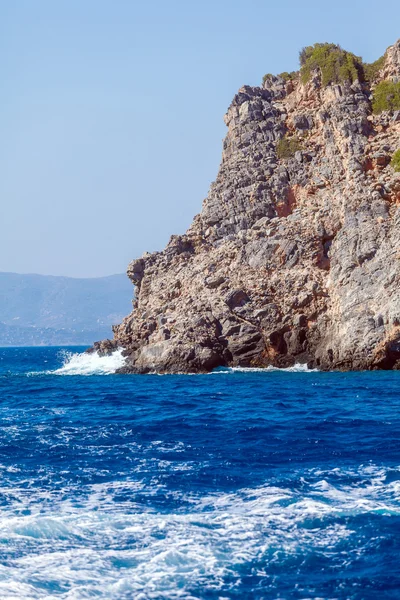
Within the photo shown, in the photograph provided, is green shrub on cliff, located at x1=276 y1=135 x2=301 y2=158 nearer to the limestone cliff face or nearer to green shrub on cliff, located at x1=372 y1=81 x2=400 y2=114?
the limestone cliff face

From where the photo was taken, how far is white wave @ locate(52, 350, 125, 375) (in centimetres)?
6334

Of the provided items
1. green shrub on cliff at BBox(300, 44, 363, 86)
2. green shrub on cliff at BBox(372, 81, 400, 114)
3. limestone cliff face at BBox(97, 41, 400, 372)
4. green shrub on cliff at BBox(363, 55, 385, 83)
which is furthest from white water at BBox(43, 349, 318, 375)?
green shrub on cliff at BBox(363, 55, 385, 83)

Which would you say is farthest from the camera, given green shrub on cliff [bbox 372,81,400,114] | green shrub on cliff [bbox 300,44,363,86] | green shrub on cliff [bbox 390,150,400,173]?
green shrub on cliff [bbox 300,44,363,86]

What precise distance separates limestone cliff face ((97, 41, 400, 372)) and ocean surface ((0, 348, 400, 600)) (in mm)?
19610

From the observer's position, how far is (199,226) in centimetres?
6869

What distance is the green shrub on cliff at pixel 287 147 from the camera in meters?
68.1

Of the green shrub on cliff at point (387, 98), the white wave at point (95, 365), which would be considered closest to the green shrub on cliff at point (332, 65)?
the green shrub on cliff at point (387, 98)

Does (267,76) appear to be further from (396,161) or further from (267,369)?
(267,369)

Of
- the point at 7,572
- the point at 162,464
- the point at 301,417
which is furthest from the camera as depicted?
the point at 301,417

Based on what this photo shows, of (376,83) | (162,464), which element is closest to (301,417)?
(162,464)

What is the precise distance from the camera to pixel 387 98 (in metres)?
65.9

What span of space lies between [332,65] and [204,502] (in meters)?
59.7

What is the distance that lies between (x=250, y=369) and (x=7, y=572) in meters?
42.0

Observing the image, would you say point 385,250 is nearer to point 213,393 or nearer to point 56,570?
point 213,393
